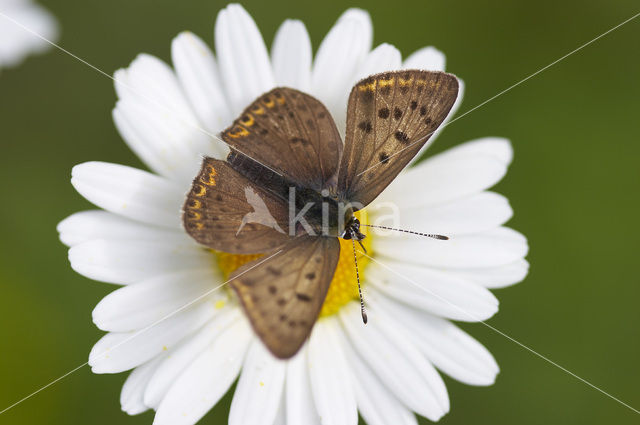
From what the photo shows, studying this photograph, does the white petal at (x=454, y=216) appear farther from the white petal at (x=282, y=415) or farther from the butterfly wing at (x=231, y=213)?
the white petal at (x=282, y=415)

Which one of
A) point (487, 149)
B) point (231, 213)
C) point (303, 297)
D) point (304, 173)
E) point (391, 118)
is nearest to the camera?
point (303, 297)

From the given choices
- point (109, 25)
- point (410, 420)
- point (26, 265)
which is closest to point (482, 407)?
point (410, 420)

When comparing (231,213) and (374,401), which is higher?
(231,213)

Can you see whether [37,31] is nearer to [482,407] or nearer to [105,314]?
[105,314]

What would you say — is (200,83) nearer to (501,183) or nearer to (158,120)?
(158,120)

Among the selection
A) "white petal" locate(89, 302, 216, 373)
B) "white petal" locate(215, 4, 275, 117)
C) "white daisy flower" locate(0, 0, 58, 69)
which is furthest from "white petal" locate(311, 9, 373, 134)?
"white daisy flower" locate(0, 0, 58, 69)

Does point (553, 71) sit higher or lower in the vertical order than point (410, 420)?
higher

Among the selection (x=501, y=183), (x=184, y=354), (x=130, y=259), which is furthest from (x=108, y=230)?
(x=501, y=183)
